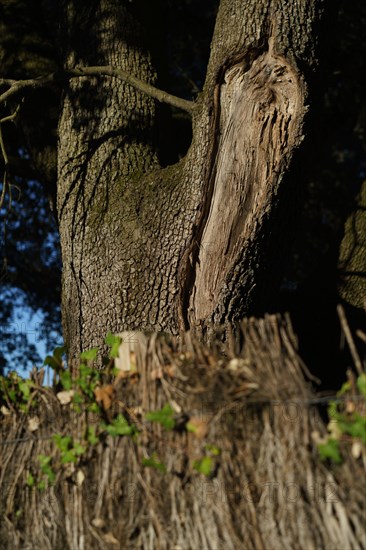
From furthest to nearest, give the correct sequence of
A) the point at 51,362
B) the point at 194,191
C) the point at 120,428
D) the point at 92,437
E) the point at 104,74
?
the point at 104,74
the point at 194,191
the point at 51,362
the point at 92,437
the point at 120,428

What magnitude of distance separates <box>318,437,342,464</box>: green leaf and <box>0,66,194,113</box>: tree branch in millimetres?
3428

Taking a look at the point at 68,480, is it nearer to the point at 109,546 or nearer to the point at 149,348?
the point at 109,546

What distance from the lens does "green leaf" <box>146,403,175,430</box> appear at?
3521 mm

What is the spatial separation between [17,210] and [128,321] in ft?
20.2

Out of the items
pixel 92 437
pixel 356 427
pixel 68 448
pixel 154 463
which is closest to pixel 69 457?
pixel 68 448

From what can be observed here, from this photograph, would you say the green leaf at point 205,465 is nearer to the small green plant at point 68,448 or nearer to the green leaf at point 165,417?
the green leaf at point 165,417

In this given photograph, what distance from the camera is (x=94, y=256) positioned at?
6.17 meters

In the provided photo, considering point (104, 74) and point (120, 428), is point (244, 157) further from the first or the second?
point (120, 428)

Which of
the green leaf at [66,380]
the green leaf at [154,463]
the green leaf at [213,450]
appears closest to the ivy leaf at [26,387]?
the green leaf at [66,380]

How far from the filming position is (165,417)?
3.52 m

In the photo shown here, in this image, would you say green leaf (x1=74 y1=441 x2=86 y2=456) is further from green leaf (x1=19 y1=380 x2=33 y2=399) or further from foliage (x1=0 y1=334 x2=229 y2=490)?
green leaf (x1=19 y1=380 x2=33 y2=399)

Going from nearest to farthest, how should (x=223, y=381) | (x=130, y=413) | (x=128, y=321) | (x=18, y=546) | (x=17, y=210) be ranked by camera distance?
(x=223, y=381)
(x=130, y=413)
(x=18, y=546)
(x=128, y=321)
(x=17, y=210)

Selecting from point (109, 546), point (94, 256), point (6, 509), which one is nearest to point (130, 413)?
point (109, 546)

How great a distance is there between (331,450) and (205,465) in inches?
22.6
